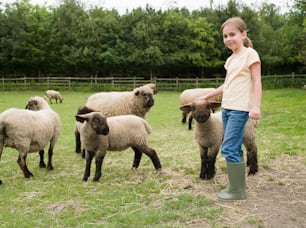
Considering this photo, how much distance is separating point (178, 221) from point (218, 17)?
4001 cm

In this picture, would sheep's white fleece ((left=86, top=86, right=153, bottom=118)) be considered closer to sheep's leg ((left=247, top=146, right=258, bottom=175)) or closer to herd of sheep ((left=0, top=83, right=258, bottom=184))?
herd of sheep ((left=0, top=83, right=258, bottom=184))

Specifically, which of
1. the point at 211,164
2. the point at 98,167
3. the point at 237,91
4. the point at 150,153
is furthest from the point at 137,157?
the point at 237,91

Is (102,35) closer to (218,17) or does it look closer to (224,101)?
(218,17)

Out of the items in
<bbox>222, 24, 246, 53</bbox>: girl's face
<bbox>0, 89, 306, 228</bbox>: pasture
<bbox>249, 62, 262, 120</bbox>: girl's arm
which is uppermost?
<bbox>222, 24, 246, 53</bbox>: girl's face

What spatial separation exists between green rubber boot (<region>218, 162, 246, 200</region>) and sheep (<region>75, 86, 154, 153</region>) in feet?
17.5

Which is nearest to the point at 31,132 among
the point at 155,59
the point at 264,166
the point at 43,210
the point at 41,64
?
the point at 43,210

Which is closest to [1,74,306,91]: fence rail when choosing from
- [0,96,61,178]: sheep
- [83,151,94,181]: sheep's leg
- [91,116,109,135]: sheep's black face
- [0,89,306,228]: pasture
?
[0,89,306,228]: pasture

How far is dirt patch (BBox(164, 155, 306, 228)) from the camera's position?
386 cm

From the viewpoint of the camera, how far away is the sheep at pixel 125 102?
31.2 ft

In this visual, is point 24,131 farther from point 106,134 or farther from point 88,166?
point 106,134

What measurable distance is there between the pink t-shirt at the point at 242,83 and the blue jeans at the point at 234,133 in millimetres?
83

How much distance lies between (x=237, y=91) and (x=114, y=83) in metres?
31.0

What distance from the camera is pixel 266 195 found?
4688 mm

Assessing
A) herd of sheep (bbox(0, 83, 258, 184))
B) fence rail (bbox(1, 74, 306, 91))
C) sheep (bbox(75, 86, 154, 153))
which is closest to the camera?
herd of sheep (bbox(0, 83, 258, 184))
